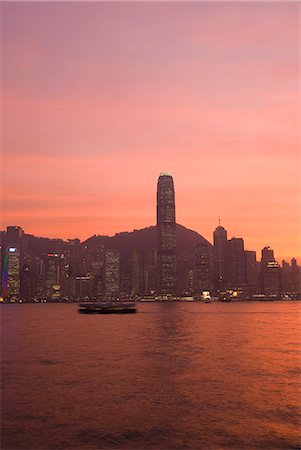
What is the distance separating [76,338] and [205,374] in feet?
169

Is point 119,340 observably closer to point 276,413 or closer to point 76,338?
point 76,338

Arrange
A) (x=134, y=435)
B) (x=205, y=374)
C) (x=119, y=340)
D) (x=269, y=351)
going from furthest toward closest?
(x=119, y=340), (x=269, y=351), (x=205, y=374), (x=134, y=435)

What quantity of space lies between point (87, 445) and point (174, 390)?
1770 centimetres

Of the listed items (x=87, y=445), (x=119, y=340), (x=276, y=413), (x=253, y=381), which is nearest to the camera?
(x=87, y=445)

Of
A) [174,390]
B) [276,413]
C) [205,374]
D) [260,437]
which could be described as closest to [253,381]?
[205,374]

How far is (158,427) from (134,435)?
8.34 feet

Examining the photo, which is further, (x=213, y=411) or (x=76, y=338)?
(x=76, y=338)

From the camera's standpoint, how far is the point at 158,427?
34094mm

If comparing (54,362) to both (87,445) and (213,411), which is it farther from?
(87,445)

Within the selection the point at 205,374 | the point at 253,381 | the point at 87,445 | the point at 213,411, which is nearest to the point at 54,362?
the point at 205,374

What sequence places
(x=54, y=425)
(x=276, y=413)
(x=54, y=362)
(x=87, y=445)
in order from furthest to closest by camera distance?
(x=54, y=362)
(x=276, y=413)
(x=54, y=425)
(x=87, y=445)

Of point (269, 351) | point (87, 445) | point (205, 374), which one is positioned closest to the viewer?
point (87, 445)

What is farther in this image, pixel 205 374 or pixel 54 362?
pixel 54 362

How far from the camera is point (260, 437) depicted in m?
31.8
